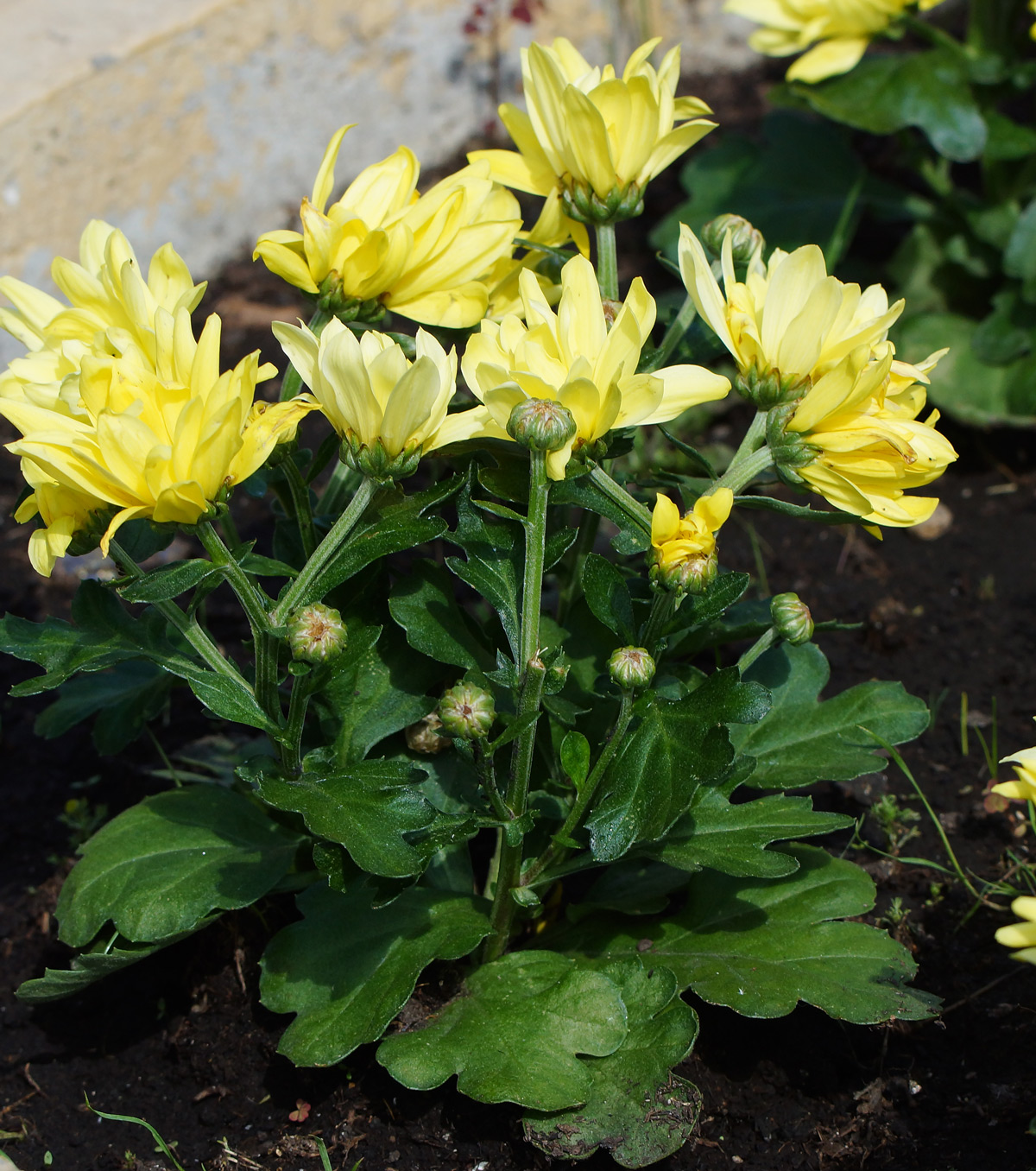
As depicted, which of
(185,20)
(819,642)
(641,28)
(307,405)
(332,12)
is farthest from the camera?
(641,28)

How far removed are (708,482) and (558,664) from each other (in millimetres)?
392

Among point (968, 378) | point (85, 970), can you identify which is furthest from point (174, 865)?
point (968, 378)

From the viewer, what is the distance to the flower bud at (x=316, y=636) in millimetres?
1515

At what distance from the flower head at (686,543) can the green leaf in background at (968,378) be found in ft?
7.01

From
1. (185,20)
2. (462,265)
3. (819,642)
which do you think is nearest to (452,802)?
(462,265)

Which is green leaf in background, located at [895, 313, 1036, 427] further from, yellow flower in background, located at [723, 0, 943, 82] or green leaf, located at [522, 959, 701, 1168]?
green leaf, located at [522, 959, 701, 1168]

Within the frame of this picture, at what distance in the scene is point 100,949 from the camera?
77.8 inches

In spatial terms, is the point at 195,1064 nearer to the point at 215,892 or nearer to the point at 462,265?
the point at 215,892

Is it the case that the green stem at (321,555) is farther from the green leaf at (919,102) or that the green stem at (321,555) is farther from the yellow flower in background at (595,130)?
the green leaf at (919,102)

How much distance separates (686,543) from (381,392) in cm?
44

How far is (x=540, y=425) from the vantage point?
146cm

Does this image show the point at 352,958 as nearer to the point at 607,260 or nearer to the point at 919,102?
the point at 607,260

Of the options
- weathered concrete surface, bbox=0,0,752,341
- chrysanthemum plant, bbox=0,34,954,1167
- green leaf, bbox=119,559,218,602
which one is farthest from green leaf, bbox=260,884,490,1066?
weathered concrete surface, bbox=0,0,752,341

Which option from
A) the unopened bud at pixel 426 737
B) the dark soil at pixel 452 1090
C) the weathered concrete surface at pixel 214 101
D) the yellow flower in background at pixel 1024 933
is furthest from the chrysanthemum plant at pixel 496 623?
the weathered concrete surface at pixel 214 101
